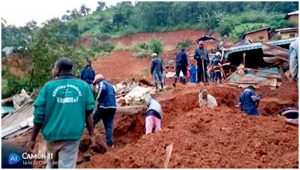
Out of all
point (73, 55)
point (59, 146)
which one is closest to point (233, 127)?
point (59, 146)

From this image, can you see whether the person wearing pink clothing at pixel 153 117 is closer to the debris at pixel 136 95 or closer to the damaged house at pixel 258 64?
the debris at pixel 136 95

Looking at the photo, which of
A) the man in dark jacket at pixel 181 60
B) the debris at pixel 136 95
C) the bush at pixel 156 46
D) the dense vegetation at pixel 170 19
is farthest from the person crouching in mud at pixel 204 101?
the bush at pixel 156 46

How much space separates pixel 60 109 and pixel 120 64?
114 feet

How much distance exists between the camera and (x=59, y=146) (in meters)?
5.00

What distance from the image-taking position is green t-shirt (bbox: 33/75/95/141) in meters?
4.91

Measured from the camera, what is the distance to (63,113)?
491 cm

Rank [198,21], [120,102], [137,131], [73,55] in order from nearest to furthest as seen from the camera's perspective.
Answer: [137,131] < [120,102] < [73,55] < [198,21]

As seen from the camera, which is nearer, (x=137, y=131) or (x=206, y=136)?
(x=206, y=136)

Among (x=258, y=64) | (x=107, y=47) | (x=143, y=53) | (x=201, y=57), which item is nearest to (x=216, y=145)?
(x=201, y=57)

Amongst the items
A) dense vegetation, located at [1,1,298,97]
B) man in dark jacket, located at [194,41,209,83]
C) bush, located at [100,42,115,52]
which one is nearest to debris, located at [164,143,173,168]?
man in dark jacket, located at [194,41,209,83]

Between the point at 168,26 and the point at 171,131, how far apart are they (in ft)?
119

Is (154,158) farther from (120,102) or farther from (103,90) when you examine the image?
(120,102)

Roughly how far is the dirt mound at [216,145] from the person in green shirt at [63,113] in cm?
165

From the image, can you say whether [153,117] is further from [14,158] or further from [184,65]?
[184,65]
